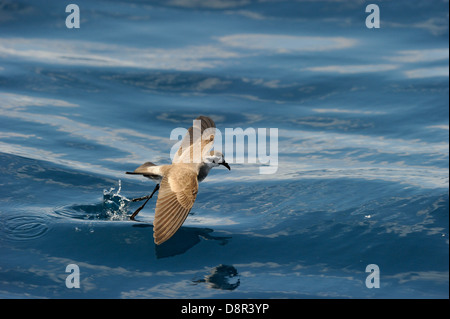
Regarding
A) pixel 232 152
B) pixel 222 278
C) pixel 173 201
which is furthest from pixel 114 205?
pixel 232 152

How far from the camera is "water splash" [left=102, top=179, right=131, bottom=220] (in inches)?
284

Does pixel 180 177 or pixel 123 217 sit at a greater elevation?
pixel 180 177

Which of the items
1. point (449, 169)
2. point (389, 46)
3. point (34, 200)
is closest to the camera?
point (34, 200)

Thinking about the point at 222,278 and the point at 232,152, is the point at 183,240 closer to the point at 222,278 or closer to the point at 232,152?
the point at 222,278

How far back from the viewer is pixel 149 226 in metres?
6.86

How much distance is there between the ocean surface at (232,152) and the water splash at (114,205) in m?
0.03

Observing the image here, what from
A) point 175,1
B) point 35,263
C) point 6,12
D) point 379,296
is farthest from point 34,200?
point 175,1

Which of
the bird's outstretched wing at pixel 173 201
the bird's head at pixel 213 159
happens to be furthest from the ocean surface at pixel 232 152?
the bird's head at pixel 213 159

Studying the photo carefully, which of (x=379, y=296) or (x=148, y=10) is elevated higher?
(x=148, y=10)

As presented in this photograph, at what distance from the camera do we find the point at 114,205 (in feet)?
24.7

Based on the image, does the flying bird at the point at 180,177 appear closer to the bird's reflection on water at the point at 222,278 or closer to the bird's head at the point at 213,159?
the bird's head at the point at 213,159

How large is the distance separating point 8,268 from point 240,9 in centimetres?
1157

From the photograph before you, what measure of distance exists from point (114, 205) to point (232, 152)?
3.23 m

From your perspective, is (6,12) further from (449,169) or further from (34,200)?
(449,169)
